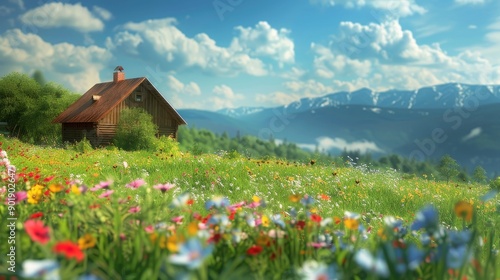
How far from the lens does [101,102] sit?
3500cm

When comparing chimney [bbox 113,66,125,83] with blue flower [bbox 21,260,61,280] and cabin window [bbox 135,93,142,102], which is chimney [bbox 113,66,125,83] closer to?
cabin window [bbox 135,93,142,102]

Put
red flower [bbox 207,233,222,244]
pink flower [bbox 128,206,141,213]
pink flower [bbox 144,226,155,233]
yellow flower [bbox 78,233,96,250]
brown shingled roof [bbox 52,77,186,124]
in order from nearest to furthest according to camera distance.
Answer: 1. yellow flower [bbox 78,233,96,250]
2. red flower [bbox 207,233,222,244]
3. pink flower [bbox 144,226,155,233]
4. pink flower [bbox 128,206,141,213]
5. brown shingled roof [bbox 52,77,186,124]

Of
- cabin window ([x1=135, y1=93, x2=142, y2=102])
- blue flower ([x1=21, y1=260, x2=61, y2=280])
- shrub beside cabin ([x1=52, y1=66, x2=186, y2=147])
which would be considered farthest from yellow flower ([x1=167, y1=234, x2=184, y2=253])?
cabin window ([x1=135, y1=93, x2=142, y2=102])

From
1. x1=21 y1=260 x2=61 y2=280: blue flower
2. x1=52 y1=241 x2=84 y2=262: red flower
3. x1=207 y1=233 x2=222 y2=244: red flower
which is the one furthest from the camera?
x1=207 y1=233 x2=222 y2=244: red flower

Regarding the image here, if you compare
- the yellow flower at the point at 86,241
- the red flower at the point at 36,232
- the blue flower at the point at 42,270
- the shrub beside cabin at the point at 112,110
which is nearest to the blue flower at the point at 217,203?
the yellow flower at the point at 86,241

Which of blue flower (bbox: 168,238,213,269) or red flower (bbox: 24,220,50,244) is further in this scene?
red flower (bbox: 24,220,50,244)

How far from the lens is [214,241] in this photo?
11.5 ft

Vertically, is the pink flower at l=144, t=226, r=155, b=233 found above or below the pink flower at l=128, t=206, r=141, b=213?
below

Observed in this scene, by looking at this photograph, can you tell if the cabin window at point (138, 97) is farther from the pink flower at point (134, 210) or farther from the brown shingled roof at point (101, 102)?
the pink flower at point (134, 210)

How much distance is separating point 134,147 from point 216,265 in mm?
27635

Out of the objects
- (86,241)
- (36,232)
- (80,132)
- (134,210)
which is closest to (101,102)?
(80,132)

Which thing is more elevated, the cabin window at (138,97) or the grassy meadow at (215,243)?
the cabin window at (138,97)

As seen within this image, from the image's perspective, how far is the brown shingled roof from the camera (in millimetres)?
32700

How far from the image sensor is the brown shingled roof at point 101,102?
32.7m
